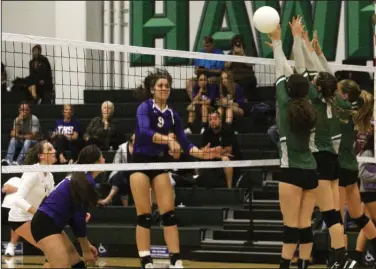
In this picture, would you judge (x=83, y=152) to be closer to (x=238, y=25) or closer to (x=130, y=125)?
(x=130, y=125)

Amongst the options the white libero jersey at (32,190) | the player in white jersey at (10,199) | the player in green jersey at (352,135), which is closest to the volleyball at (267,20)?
the player in green jersey at (352,135)

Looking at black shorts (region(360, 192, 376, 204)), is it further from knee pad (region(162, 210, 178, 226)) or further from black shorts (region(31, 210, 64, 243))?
black shorts (region(31, 210, 64, 243))

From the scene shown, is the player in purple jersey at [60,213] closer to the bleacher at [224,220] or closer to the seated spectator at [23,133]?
the bleacher at [224,220]

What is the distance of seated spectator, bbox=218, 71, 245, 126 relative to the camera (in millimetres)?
13289

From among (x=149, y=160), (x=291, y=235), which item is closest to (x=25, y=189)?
(x=149, y=160)

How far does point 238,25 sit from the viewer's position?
16.3 meters

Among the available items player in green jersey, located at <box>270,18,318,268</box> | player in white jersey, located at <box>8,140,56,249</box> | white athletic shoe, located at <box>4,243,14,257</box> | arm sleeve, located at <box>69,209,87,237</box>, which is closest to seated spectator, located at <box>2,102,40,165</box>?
white athletic shoe, located at <box>4,243,14,257</box>

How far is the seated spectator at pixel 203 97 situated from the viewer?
13.2 meters

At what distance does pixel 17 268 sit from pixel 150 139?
3805 mm

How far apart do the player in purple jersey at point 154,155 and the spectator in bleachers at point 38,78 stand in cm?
731

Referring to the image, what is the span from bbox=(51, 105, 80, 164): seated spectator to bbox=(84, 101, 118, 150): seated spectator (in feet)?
0.82

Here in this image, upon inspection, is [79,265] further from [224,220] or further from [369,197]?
[224,220]

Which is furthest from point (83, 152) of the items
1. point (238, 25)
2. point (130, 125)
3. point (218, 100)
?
point (238, 25)

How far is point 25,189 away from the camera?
910cm
